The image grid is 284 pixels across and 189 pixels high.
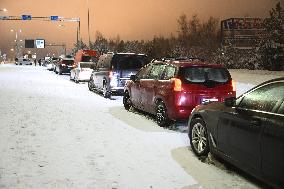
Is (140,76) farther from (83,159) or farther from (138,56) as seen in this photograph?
(83,159)

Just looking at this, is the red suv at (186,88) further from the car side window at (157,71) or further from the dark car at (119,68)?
the dark car at (119,68)

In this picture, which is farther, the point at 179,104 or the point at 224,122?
the point at 179,104

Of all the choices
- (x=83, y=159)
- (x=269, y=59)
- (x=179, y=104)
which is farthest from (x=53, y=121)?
(x=269, y=59)

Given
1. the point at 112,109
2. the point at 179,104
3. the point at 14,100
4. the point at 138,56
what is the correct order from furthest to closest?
the point at 138,56
the point at 14,100
the point at 112,109
the point at 179,104

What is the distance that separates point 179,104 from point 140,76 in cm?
322

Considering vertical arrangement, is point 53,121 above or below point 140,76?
below

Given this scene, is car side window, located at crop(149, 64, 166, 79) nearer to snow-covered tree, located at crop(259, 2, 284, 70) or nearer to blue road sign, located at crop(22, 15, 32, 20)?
snow-covered tree, located at crop(259, 2, 284, 70)

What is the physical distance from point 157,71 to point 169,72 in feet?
3.25

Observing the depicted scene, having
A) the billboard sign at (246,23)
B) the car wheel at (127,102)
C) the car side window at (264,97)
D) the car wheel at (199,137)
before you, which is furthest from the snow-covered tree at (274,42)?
the billboard sign at (246,23)

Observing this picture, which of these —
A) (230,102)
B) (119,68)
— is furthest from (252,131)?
(119,68)

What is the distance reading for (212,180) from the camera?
5930 mm

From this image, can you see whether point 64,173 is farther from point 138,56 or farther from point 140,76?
point 138,56

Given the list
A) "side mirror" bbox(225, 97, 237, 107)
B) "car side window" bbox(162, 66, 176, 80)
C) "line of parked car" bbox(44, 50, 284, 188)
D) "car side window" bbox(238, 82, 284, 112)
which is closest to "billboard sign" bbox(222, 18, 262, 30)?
"line of parked car" bbox(44, 50, 284, 188)

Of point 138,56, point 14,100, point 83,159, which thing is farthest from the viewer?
point 138,56
